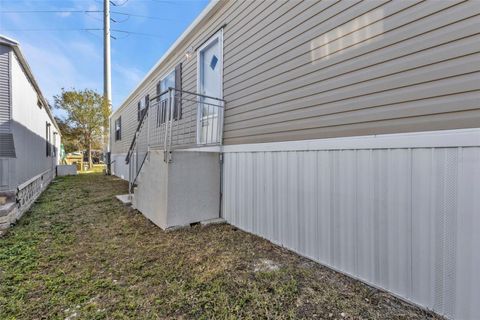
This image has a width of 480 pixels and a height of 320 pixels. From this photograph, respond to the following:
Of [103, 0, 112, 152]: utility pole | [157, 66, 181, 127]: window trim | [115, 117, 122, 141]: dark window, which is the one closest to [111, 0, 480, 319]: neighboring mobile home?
[157, 66, 181, 127]: window trim

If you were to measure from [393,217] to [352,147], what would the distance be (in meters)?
0.72

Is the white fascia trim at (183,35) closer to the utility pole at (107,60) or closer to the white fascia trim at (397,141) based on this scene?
the white fascia trim at (397,141)

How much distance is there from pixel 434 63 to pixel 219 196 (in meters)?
3.46

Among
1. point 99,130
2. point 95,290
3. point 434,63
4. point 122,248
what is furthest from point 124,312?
point 99,130

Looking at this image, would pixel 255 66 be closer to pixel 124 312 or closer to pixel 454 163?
pixel 454 163

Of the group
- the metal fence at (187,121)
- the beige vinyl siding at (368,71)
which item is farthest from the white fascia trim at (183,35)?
the beige vinyl siding at (368,71)

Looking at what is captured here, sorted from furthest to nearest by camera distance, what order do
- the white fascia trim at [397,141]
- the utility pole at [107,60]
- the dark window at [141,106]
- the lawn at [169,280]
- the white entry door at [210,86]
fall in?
the utility pole at [107,60] < the dark window at [141,106] < the white entry door at [210,86] < the lawn at [169,280] < the white fascia trim at [397,141]

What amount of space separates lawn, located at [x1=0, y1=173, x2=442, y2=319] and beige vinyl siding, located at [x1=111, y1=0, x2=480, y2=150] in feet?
4.78

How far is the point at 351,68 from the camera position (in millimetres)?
2482

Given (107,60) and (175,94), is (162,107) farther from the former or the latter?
(107,60)

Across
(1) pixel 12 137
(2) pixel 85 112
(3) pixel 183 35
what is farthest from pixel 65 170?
(3) pixel 183 35

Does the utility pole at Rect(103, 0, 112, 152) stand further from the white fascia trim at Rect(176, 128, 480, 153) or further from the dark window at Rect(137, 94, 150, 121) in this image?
the white fascia trim at Rect(176, 128, 480, 153)

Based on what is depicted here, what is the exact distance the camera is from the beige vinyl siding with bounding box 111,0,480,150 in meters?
1.83

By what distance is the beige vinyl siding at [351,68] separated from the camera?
1827mm
